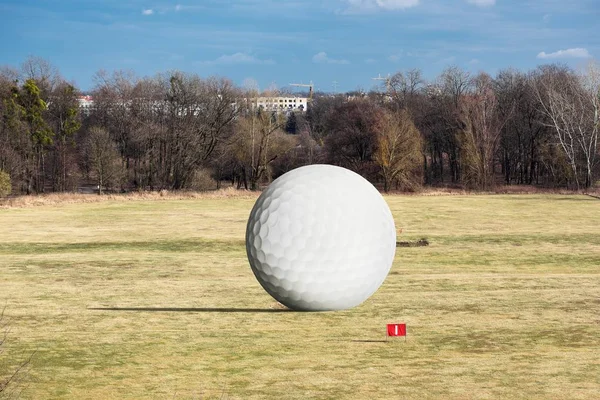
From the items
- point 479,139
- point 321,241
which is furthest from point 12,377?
point 479,139

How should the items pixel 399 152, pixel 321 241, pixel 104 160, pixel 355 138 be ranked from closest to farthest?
pixel 321 241, pixel 104 160, pixel 399 152, pixel 355 138

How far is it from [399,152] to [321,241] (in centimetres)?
6134

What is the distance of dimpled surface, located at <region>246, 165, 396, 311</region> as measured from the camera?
17.5 metres

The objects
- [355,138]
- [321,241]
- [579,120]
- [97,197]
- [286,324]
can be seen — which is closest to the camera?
[321,241]

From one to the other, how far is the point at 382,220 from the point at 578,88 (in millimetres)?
72090

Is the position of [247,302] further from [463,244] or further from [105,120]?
[105,120]

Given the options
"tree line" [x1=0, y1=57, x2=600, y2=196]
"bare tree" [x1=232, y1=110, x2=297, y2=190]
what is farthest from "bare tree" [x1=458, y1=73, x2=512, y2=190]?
"bare tree" [x1=232, y1=110, x2=297, y2=190]

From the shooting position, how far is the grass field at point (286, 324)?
1338 centimetres

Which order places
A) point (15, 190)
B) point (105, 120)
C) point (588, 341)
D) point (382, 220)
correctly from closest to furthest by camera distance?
point (588, 341), point (382, 220), point (15, 190), point (105, 120)

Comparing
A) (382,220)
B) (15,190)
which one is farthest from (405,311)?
(15,190)

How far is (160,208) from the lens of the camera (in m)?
54.3

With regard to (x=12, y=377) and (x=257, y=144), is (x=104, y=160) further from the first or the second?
(x=12, y=377)

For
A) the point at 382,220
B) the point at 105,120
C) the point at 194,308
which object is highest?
the point at 105,120

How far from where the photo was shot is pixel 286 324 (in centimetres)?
1798
